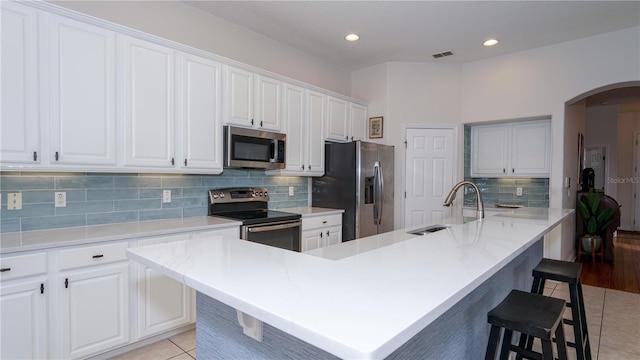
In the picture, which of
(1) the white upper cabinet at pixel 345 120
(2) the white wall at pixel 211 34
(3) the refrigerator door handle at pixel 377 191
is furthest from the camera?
(1) the white upper cabinet at pixel 345 120

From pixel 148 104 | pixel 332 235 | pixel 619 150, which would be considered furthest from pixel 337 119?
pixel 619 150

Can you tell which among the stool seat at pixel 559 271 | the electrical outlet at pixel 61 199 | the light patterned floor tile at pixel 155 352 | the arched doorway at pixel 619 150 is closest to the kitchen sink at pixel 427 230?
the stool seat at pixel 559 271

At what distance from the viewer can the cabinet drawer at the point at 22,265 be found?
5.89 feet

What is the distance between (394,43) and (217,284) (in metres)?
3.81

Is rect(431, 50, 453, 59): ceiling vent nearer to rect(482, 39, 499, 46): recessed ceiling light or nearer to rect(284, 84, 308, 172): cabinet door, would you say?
rect(482, 39, 499, 46): recessed ceiling light

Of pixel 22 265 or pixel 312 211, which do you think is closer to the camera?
pixel 22 265

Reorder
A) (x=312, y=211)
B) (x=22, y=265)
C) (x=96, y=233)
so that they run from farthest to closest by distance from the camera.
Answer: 1. (x=312, y=211)
2. (x=96, y=233)
3. (x=22, y=265)

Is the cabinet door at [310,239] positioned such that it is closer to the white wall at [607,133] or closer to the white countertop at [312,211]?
the white countertop at [312,211]

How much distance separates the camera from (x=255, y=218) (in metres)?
3.01

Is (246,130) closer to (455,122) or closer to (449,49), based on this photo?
(449,49)

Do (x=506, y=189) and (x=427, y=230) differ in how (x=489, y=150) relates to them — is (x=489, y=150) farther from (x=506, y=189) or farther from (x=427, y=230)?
(x=427, y=230)

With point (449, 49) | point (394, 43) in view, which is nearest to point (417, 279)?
point (394, 43)

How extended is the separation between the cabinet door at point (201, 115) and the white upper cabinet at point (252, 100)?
0.14 meters

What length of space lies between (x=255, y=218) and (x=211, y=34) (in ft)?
6.35
